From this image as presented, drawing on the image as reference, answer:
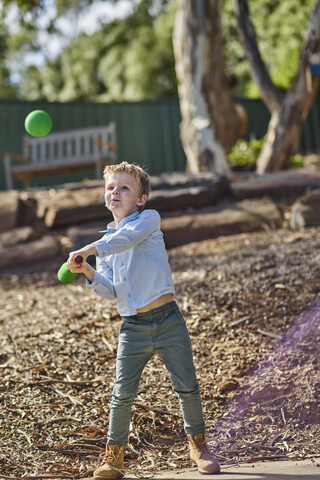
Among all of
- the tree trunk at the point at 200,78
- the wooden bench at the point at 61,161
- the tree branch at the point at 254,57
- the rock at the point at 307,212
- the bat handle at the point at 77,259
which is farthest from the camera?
the wooden bench at the point at 61,161

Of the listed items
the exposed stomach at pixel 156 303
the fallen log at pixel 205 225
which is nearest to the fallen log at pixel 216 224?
the fallen log at pixel 205 225

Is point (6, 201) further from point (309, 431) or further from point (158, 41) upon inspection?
point (158, 41)

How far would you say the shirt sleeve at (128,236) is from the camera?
2445 millimetres

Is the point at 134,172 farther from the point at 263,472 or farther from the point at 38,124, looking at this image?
the point at 263,472

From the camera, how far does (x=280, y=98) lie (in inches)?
301

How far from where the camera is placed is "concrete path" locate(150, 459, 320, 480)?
2398 millimetres

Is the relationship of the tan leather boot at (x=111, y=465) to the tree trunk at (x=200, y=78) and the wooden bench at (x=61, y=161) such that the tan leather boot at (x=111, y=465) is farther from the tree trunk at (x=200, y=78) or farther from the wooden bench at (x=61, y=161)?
the wooden bench at (x=61, y=161)

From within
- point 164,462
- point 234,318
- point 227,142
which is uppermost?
point 227,142

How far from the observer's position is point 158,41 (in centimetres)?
1627

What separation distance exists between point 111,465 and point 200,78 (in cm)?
636

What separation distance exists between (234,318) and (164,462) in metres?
1.38

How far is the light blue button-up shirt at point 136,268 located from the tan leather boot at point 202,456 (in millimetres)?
657

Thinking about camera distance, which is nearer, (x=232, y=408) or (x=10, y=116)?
(x=232, y=408)

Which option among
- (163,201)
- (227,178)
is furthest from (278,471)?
(227,178)
